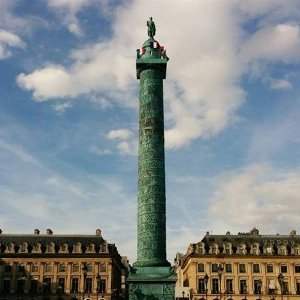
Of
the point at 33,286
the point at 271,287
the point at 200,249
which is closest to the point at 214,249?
the point at 200,249

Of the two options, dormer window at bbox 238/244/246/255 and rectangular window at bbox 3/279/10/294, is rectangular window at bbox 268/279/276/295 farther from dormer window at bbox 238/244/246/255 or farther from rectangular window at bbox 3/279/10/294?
rectangular window at bbox 3/279/10/294

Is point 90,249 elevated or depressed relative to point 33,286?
elevated

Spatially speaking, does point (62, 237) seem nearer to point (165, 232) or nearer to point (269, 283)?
point (269, 283)

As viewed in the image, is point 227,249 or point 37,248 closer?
point 227,249

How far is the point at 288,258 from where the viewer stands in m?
76.2

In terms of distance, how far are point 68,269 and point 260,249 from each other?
26907 millimetres

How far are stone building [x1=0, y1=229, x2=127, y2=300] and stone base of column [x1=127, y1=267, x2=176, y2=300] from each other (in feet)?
128

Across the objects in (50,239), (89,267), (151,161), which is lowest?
(89,267)

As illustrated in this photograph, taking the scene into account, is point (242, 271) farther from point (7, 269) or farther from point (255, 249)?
point (7, 269)

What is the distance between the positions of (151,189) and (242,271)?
41552 mm

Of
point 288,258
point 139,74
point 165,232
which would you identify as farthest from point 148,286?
point 288,258

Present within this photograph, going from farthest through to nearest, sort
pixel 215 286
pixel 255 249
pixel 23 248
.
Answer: pixel 23 248, pixel 255 249, pixel 215 286

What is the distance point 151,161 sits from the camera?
128 feet

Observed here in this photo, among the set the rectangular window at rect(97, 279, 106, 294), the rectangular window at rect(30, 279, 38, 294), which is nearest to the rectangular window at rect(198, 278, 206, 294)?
the rectangular window at rect(97, 279, 106, 294)
